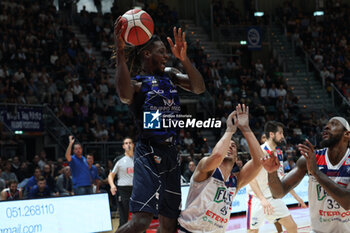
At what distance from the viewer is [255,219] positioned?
7562 mm

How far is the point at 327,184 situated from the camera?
4129 mm

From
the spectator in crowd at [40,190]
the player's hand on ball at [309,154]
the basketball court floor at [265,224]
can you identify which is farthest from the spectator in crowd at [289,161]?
the player's hand on ball at [309,154]

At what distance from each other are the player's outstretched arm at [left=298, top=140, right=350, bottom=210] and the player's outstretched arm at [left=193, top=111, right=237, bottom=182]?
0.57 metres

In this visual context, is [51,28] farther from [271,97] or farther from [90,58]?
[271,97]

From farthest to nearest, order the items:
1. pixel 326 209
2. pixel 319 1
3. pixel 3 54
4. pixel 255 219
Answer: pixel 319 1
pixel 3 54
pixel 255 219
pixel 326 209

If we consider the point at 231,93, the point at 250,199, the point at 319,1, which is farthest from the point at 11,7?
the point at 319,1

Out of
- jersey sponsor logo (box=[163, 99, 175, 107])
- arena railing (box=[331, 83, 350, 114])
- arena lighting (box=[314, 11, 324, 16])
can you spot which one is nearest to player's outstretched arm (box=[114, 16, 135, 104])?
jersey sponsor logo (box=[163, 99, 175, 107])

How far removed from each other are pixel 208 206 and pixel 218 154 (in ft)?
2.00

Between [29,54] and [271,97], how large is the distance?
895cm

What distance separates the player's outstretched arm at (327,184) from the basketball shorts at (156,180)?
3.61 ft

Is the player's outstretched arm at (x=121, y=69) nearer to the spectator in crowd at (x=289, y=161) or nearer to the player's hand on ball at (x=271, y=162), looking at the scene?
the player's hand on ball at (x=271, y=162)

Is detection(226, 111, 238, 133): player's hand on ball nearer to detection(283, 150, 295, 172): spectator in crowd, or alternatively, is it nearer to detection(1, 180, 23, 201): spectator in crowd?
detection(1, 180, 23, 201): spectator in crowd

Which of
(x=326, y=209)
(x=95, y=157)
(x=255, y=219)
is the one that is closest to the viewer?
(x=326, y=209)

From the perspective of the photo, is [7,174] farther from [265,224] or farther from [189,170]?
[265,224]
